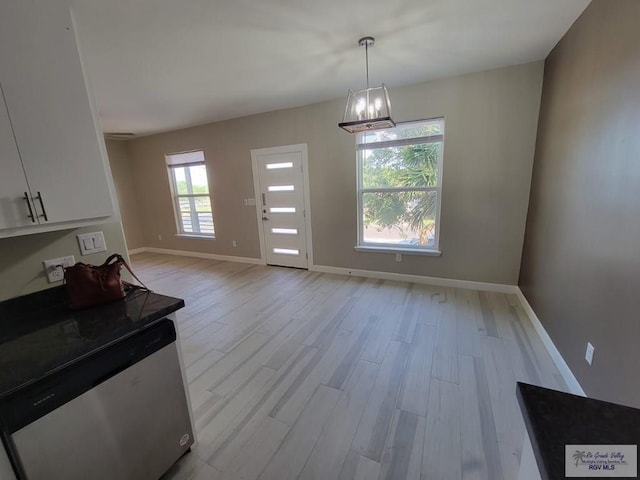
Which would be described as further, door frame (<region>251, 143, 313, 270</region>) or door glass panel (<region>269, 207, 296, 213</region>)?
door glass panel (<region>269, 207, 296, 213</region>)

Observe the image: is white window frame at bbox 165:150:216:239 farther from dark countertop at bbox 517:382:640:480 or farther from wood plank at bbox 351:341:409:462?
dark countertop at bbox 517:382:640:480

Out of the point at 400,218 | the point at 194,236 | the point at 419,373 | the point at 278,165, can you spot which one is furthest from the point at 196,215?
A: the point at 419,373

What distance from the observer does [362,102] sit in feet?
8.10

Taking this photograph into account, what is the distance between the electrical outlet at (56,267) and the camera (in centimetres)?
138

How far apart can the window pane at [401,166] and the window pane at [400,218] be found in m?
0.15

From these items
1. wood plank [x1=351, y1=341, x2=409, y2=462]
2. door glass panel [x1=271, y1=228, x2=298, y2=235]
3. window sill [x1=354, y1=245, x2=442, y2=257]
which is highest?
door glass panel [x1=271, y1=228, x2=298, y2=235]

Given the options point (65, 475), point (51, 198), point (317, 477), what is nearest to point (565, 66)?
point (317, 477)

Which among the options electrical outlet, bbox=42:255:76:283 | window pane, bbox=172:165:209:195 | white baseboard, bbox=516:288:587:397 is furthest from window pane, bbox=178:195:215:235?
white baseboard, bbox=516:288:587:397

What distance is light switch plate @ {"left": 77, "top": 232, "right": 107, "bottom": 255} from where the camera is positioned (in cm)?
149

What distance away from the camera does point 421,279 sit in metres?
3.73

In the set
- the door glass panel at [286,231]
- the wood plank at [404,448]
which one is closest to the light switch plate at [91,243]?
the wood plank at [404,448]

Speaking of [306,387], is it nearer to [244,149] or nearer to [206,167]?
[244,149]

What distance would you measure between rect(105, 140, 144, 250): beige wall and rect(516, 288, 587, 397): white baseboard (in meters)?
7.15

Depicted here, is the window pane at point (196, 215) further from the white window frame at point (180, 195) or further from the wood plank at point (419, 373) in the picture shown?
the wood plank at point (419, 373)
